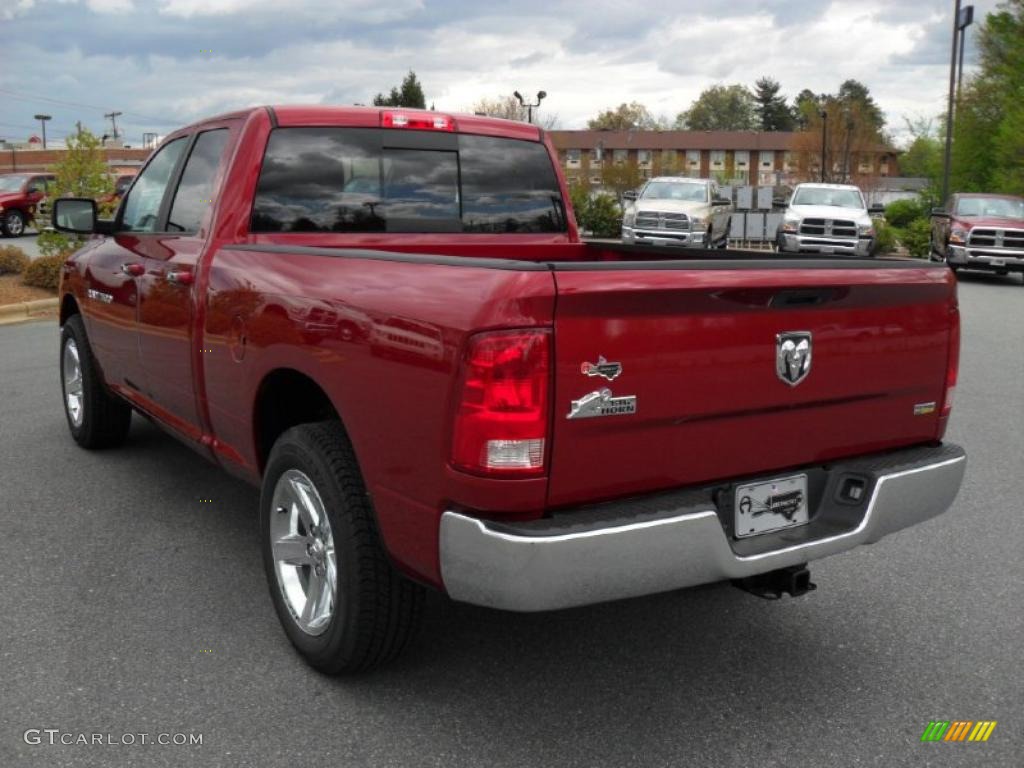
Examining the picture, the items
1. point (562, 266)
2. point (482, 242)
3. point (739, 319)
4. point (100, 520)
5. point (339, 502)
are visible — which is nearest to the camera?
point (562, 266)

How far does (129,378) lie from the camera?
5.30 metres

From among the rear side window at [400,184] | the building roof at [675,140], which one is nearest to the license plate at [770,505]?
the rear side window at [400,184]

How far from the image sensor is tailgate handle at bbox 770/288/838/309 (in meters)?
3.00

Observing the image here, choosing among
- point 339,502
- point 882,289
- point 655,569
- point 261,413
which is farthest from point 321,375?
point 882,289

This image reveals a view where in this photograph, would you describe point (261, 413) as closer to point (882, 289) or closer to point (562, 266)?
point (562, 266)

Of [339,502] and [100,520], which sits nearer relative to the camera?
[339,502]

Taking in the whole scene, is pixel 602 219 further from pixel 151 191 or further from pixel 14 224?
pixel 151 191

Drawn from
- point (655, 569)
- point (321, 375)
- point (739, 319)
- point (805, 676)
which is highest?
point (739, 319)

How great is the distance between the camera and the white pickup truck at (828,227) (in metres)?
22.4

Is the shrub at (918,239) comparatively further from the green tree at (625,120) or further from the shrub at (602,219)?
the green tree at (625,120)

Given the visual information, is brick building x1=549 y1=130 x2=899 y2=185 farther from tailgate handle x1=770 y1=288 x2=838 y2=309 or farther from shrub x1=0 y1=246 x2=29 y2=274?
tailgate handle x1=770 y1=288 x2=838 y2=309

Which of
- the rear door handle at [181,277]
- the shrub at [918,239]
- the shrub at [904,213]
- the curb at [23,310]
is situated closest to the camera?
the rear door handle at [181,277]

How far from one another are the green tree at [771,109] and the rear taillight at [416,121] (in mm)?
136535

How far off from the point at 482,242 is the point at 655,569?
241 cm
